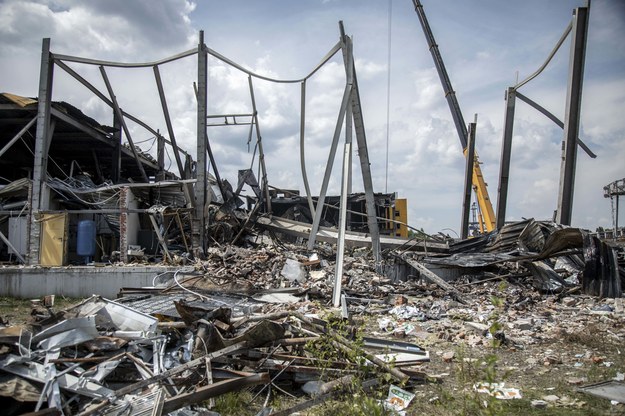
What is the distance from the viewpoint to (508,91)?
12.3 metres

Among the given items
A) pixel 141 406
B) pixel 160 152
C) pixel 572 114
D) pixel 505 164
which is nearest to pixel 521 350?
pixel 141 406

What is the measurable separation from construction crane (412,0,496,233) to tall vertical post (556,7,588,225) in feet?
22.4

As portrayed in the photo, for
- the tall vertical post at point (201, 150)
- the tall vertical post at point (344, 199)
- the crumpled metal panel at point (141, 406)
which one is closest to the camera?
the crumpled metal panel at point (141, 406)

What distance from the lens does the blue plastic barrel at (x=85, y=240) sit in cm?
1077

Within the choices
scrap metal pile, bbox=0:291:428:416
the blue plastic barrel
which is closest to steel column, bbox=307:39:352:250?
scrap metal pile, bbox=0:291:428:416

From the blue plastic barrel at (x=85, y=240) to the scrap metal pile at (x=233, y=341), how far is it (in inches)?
108

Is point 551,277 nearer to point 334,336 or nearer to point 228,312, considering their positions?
point 334,336

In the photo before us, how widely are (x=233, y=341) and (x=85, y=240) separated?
8.27 metres

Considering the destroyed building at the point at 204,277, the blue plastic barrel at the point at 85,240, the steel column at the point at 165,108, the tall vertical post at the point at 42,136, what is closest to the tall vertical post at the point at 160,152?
the destroyed building at the point at 204,277

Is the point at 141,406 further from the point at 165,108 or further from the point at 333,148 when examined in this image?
the point at 165,108

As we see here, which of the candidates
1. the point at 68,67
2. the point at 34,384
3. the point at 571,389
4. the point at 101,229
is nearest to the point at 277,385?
the point at 34,384

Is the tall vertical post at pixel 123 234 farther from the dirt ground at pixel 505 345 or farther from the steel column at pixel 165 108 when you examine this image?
the steel column at pixel 165 108

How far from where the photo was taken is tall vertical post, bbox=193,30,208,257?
36.0ft

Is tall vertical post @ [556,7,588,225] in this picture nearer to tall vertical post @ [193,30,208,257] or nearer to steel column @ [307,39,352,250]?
steel column @ [307,39,352,250]
